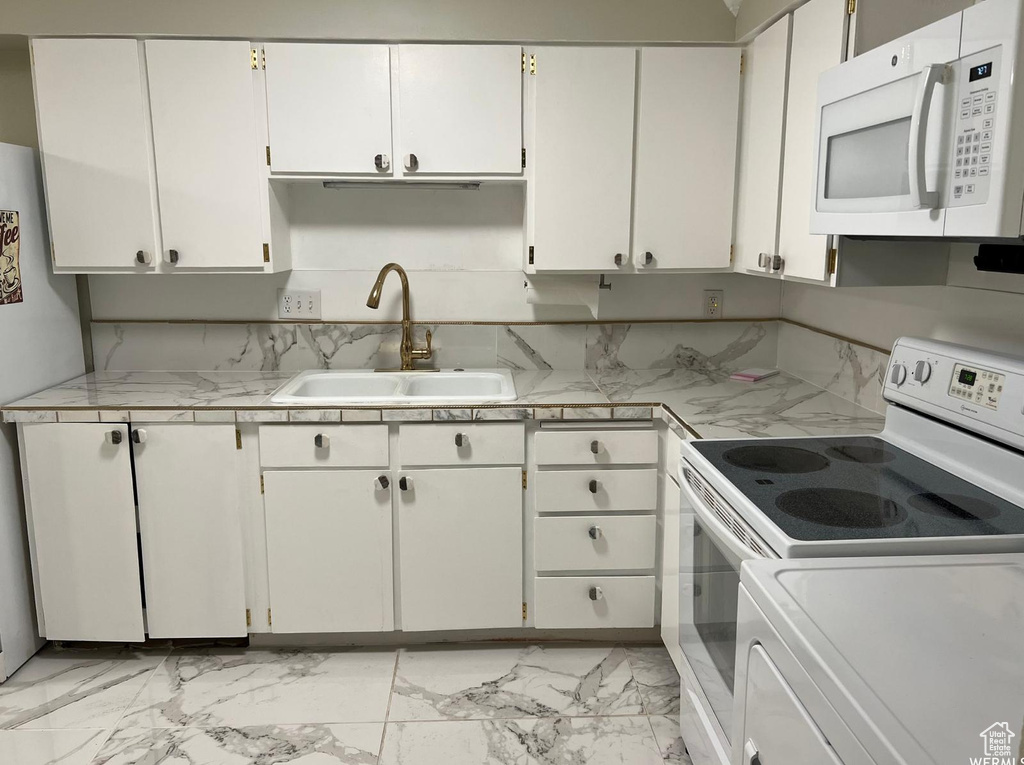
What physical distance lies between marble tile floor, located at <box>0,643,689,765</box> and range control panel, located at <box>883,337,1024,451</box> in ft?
3.88

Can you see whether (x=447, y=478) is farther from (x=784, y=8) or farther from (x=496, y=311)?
(x=784, y=8)

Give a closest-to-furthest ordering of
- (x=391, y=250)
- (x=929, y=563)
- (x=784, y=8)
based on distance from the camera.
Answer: (x=929, y=563), (x=784, y=8), (x=391, y=250)

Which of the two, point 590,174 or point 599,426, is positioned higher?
point 590,174

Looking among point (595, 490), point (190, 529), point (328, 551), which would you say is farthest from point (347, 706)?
point (595, 490)

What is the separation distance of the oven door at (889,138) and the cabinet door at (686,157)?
0.76 m

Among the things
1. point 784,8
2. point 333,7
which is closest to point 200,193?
point 333,7

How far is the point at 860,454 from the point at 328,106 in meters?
1.94

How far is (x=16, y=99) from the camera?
2.81 metres

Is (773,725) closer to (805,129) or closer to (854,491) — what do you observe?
(854,491)

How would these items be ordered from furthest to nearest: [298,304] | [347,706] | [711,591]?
1. [298,304]
2. [347,706]
3. [711,591]

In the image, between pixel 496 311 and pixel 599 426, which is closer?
pixel 599 426

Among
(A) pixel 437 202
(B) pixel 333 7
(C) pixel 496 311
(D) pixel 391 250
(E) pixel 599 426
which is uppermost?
(B) pixel 333 7

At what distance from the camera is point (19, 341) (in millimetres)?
2543

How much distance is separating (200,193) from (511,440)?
1340 mm
